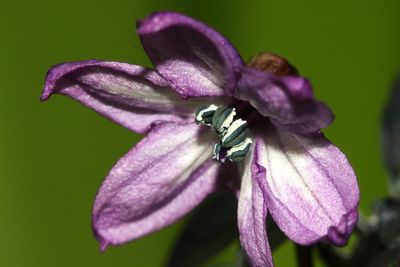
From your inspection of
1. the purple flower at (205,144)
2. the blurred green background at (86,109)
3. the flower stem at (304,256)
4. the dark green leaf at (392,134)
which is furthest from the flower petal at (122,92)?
the blurred green background at (86,109)

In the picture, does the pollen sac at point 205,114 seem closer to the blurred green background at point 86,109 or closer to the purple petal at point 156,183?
the purple petal at point 156,183

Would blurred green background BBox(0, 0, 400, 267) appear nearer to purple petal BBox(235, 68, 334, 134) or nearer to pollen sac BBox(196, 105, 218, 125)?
pollen sac BBox(196, 105, 218, 125)

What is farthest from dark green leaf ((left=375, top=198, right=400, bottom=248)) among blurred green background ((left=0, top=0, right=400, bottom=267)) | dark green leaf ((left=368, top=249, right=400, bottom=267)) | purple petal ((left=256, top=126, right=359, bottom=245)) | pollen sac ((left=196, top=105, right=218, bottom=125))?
blurred green background ((left=0, top=0, right=400, bottom=267))

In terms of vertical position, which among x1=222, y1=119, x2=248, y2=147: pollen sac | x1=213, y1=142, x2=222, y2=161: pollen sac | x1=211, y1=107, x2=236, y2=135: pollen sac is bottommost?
x1=213, y1=142, x2=222, y2=161: pollen sac

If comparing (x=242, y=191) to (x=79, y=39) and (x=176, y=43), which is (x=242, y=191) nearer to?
(x=176, y=43)

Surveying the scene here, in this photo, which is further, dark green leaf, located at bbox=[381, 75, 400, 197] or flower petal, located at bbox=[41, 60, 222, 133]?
dark green leaf, located at bbox=[381, 75, 400, 197]

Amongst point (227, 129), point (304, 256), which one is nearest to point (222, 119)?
point (227, 129)

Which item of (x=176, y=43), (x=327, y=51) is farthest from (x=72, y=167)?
(x=176, y=43)
